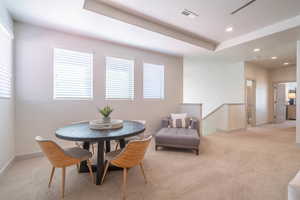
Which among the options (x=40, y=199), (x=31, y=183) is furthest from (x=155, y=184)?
(x=31, y=183)

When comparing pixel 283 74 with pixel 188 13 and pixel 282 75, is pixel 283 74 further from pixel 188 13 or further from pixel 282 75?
pixel 188 13

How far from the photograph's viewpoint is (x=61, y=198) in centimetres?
169

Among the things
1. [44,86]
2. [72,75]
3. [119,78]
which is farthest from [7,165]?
[119,78]

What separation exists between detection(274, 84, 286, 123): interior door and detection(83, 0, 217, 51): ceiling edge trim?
598cm

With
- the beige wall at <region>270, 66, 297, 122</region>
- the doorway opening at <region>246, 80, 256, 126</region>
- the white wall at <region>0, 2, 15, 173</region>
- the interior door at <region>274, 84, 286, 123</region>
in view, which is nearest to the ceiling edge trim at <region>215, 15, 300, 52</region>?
the doorway opening at <region>246, 80, 256, 126</region>

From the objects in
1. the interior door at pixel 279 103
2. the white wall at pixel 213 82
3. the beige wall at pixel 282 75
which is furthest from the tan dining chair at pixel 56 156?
the interior door at pixel 279 103

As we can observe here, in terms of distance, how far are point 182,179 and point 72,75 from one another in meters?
2.97

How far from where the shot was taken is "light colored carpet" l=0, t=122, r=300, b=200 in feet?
5.76

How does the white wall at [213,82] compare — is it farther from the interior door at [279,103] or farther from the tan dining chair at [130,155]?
the tan dining chair at [130,155]

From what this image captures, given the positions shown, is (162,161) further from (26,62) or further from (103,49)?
(26,62)

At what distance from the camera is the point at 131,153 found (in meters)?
1.69

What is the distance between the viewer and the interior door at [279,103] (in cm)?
732

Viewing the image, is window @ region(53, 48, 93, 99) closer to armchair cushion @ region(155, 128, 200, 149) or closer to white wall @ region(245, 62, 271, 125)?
armchair cushion @ region(155, 128, 200, 149)

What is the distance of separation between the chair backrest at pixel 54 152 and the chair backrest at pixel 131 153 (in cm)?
57
